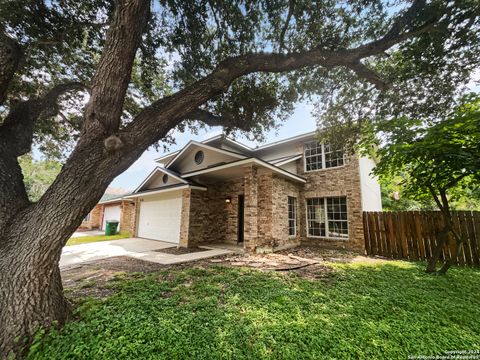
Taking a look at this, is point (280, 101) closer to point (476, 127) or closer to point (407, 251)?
point (476, 127)

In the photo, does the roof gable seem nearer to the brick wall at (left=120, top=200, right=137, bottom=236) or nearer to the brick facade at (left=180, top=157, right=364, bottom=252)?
the brick facade at (left=180, top=157, right=364, bottom=252)

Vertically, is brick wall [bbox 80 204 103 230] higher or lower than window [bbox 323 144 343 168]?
lower

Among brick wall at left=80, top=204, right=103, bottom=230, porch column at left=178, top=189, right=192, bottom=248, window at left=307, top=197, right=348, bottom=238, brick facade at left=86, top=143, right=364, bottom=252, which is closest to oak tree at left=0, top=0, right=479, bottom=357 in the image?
brick facade at left=86, top=143, right=364, bottom=252

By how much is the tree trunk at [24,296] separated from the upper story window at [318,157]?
33.8 ft

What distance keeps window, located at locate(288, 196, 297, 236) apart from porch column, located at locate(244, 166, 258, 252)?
270 cm

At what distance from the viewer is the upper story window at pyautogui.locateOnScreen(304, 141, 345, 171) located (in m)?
10.1

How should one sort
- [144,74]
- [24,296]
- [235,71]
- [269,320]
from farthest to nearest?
1. [144,74]
2. [235,71]
3. [269,320]
4. [24,296]

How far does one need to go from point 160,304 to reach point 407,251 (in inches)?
344

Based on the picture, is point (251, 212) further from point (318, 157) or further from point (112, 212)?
point (112, 212)

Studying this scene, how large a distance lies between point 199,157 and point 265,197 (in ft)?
14.8

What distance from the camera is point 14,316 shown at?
2447 millimetres

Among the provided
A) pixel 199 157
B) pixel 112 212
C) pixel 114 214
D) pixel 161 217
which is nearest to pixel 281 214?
pixel 199 157

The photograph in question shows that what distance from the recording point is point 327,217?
10023 mm

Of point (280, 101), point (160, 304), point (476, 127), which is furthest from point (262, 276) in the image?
point (280, 101)
